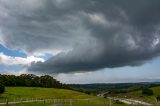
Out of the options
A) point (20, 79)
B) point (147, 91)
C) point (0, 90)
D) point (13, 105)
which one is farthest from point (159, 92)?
point (13, 105)

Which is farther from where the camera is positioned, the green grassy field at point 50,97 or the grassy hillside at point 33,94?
the grassy hillside at point 33,94

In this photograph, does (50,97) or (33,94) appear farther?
(33,94)

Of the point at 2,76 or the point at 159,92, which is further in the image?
the point at 159,92

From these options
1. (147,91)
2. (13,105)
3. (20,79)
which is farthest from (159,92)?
(13,105)

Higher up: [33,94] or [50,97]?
[33,94]

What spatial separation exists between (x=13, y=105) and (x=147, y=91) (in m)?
131

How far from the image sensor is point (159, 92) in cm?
19788

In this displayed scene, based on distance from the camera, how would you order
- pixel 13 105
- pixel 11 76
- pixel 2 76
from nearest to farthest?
pixel 13 105
pixel 2 76
pixel 11 76

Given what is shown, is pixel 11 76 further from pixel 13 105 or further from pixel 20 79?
pixel 13 105

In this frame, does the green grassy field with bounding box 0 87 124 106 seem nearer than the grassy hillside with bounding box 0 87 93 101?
Yes

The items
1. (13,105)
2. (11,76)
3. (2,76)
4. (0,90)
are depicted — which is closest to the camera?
(13,105)

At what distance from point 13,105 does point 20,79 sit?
12607 centimetres

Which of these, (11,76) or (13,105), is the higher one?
(11,76)

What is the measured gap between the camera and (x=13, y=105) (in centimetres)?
7331
